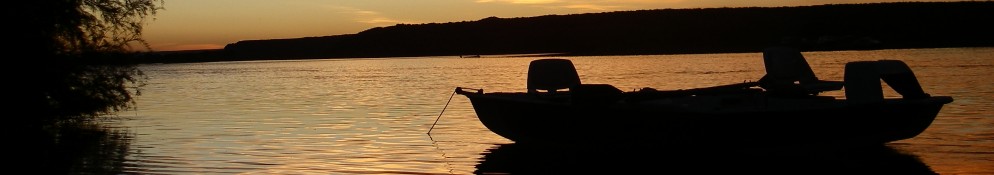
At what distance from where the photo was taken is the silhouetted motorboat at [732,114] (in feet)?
53.1

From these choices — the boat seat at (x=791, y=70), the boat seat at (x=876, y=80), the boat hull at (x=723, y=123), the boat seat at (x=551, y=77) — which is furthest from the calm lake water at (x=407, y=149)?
the boat seat at (x=791, y=70)

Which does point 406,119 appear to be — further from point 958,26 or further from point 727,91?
point 958,26

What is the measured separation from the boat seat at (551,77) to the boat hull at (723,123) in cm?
232

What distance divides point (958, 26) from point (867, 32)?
1189cm

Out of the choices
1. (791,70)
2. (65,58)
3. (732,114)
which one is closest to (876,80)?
(732,114)

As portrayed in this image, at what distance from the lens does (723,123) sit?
15.8m

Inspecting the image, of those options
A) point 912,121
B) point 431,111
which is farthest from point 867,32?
point 912,121

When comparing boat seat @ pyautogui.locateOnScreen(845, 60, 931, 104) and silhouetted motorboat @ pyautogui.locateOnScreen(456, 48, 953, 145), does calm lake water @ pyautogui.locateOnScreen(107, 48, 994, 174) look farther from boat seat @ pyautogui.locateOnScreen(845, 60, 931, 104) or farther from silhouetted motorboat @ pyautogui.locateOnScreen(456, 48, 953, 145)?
boat seat @ pyautogui.locateOnScreen(845, 60, 931, 104)

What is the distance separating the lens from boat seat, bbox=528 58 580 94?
72.5 ft

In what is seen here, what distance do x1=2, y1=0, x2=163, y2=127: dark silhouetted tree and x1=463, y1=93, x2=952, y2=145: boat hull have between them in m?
11.2

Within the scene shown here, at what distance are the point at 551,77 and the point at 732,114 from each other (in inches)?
263

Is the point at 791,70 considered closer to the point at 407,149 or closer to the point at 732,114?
the point at 407,149

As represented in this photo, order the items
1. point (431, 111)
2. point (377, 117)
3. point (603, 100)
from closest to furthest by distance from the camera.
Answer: point (603, 100)
point (377, 117)
point (431, 111)

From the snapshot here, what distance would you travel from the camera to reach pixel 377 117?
28969 mm
